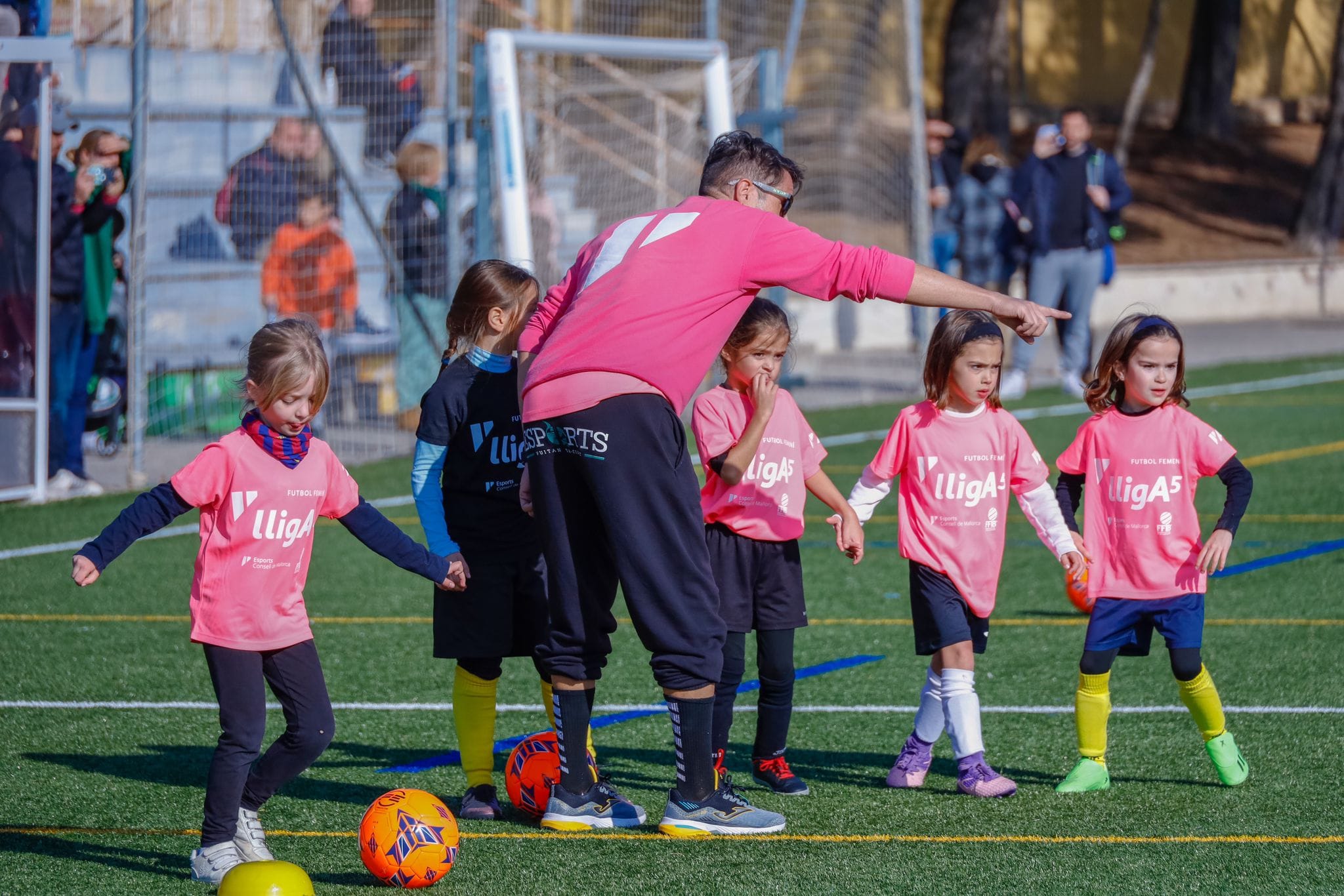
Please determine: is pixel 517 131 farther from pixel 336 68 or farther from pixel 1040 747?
pixel 1040 747

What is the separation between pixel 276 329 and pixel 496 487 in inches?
36.7

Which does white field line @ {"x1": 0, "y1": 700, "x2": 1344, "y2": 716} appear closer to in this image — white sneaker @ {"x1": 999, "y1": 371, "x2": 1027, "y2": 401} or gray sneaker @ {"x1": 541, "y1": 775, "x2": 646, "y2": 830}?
gray sneaker @ {"x1": 541, "y1": 775, "x2": 646, "y2": 830}

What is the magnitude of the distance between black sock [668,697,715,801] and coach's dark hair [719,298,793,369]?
1149 millimetres

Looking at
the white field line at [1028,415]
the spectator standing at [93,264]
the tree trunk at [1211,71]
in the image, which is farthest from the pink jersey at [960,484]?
the tree trunk at [1211,71]

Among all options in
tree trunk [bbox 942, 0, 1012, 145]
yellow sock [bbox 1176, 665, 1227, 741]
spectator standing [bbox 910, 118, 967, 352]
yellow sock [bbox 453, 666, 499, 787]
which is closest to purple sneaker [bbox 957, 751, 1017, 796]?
yellow sock [bbox 1176, 665, 1227, 741]

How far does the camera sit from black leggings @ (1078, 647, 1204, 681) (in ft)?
16.6

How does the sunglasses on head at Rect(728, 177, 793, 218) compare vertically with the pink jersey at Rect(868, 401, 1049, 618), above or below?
above

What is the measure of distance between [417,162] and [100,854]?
9.59 meters

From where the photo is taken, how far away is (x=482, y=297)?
5.02 metres

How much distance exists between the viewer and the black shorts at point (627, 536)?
441cm

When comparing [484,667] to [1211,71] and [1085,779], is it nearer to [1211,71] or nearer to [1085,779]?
[1085,779]

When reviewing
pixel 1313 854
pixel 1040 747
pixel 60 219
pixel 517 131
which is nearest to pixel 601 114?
pixel 517 131

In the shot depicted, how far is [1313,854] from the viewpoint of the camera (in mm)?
4387

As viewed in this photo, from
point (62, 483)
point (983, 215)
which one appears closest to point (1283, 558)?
point (62, 483)
